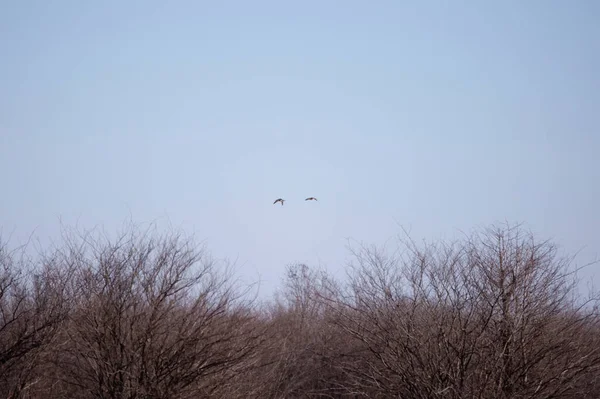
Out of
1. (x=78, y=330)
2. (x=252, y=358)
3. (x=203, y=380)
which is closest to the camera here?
(x=78, y=330)

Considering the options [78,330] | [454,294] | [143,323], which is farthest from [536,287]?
[78,330]

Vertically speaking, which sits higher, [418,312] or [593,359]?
[418,312]

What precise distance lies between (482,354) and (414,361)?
140 centimetres

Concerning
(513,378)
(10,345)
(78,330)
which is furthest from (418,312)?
(10,345)

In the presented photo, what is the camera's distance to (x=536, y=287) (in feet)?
51.0

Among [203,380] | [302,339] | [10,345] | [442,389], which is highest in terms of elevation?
[302,339]

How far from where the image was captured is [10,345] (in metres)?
16.3

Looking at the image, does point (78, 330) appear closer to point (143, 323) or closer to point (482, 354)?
point (143, 323)

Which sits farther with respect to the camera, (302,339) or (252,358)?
(302,339)

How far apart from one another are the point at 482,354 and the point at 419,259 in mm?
2579

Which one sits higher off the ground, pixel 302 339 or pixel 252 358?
pixel 302 339

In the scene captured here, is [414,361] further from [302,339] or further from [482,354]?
[302,339]

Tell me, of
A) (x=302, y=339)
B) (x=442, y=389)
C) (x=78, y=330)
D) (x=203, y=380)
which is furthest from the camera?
(x=302, y=339)

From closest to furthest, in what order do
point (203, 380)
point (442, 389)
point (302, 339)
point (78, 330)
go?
point (442, 389), point (78, 330), point (203, 380), point (302, 339)
